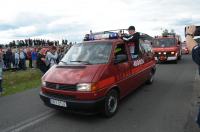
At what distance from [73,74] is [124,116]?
1664 millimetres

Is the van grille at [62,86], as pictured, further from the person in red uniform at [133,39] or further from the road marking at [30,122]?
the person in red uniform at [133,39]

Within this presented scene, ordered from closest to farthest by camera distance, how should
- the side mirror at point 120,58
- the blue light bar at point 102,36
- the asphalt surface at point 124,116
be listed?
the asphalt surface at point 124,116
the side mirror at point 120,58
the blue light bar at point 102,36

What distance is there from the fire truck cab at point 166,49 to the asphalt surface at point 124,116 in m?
10.4

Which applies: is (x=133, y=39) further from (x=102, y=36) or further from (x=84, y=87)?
(x=84, y=87)

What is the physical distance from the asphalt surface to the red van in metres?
0.36

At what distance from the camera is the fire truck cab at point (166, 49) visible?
18750mm

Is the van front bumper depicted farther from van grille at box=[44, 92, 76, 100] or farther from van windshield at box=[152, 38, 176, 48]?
van windshield at box=[152, 38, 176, 48]

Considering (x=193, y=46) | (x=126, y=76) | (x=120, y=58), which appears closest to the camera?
(x=193, y=46)

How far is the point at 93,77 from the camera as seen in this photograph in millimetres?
5672

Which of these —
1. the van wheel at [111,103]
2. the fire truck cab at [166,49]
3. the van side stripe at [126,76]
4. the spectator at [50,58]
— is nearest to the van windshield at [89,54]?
the van side stripe at [126,76]

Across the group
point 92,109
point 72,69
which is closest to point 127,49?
point 72,69

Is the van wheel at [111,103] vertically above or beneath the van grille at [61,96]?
beneath

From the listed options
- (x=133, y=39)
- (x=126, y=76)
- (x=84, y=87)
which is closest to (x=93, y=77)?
A: (x=84, y=87)

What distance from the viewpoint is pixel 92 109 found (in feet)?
18.3
